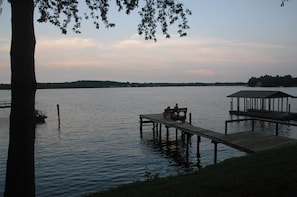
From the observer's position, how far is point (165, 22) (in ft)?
28.1

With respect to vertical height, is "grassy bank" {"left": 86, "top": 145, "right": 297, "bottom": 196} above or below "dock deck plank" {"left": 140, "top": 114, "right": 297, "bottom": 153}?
above

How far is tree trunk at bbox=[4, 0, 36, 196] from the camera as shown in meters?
6.00

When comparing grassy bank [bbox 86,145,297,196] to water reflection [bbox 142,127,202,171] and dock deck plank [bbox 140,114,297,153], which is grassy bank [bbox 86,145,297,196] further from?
water reflection [bbox 142,127,202,171]

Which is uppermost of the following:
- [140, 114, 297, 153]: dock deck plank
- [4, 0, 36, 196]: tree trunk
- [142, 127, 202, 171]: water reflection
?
[4, 0, 36, 196]: tree trunk

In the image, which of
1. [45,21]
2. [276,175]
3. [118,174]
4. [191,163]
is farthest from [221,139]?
[45,21]

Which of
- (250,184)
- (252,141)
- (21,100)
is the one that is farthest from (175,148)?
(21,100)

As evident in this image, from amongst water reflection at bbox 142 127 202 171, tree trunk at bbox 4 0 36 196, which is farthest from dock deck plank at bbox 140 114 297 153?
tree trunk at bbox 4 0 36 196

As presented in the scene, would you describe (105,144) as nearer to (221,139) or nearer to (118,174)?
(118,174)

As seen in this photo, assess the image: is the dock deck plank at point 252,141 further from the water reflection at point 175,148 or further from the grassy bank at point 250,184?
the grassy bank at point 250,184

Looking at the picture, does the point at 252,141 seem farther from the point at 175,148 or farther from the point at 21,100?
the point at 21,100

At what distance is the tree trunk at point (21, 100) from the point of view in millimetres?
6004

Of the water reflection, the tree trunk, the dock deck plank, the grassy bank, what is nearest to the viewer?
the tree trunk

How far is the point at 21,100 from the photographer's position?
598cm

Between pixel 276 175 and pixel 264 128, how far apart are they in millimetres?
37218
